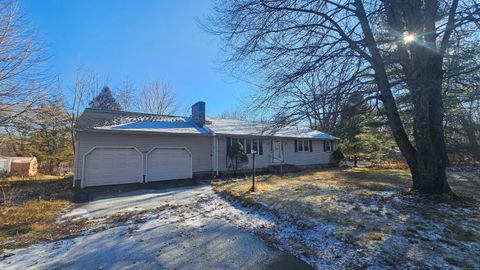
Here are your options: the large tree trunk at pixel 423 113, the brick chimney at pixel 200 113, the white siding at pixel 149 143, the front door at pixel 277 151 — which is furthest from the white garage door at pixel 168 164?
the large tree trunk at pixel 423 113

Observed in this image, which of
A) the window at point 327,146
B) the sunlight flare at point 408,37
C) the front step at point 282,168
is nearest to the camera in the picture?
the sunlight flare at point 408,37

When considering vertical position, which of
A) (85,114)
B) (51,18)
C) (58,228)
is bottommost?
(58,228)

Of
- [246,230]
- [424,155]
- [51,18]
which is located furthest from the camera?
[51,18]

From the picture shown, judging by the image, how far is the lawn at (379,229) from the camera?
375cm

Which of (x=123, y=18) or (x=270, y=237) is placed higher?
(x=123, y=18)

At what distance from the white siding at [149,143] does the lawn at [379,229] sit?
691 centimetres

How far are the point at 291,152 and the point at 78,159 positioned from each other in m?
13.4

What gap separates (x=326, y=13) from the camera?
780 cm

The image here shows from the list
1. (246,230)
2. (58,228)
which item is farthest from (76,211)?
(246,230)

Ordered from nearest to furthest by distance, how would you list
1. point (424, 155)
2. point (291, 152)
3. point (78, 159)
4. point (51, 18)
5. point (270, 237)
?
point (270, 237) → point (424, 155) → point (51, 18) → point (78, 159) → point (291, 152)

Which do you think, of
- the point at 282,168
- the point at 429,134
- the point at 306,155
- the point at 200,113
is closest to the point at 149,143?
the point at 200,113

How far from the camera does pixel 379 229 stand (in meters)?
4.89

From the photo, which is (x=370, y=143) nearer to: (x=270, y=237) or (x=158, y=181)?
(x=158, y=181)

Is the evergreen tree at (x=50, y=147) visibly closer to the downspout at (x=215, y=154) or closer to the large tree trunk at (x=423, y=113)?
the downspout at (x=215, y=154)
